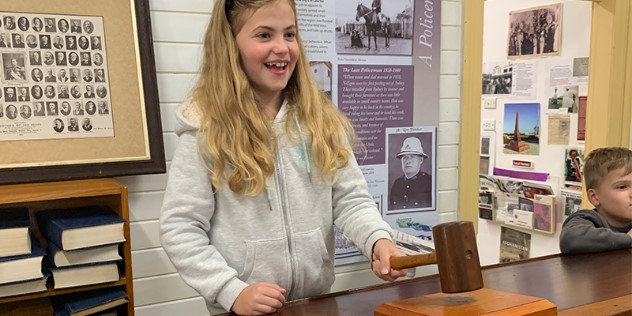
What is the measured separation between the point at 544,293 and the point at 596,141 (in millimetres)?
2004

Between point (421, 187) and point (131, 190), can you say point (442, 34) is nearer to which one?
point (421, 187)

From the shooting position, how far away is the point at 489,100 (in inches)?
146

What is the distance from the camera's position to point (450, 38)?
2320 millimetres

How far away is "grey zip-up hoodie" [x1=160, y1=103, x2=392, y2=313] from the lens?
3.71 ft

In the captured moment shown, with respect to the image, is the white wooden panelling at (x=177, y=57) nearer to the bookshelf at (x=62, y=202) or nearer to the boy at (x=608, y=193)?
the bookshelf at (x=62, y=202)

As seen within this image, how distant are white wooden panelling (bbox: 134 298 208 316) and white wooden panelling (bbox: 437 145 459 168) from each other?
1.12 m

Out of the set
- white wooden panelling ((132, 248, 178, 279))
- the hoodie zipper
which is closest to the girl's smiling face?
the hoodie zipper

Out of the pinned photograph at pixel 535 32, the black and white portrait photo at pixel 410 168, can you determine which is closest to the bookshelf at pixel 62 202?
the black and white portrait photo at pixel 410 168

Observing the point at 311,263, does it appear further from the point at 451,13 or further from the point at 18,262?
the point at 451,13

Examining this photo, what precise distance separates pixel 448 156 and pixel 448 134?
9 centimetres

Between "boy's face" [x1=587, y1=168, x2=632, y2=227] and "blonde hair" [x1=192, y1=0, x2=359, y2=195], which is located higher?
"blonde hair" [x1=192, y1=0, x2=359, y2=195]

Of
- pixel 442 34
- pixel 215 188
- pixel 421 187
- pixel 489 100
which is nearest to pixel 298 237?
pixel 215 188

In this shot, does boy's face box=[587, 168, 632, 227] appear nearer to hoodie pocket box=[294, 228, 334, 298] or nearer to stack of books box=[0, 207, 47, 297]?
hoodie pocket box=[294, 228, 334, 298]

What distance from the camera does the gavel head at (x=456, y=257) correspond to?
3.00 feet
